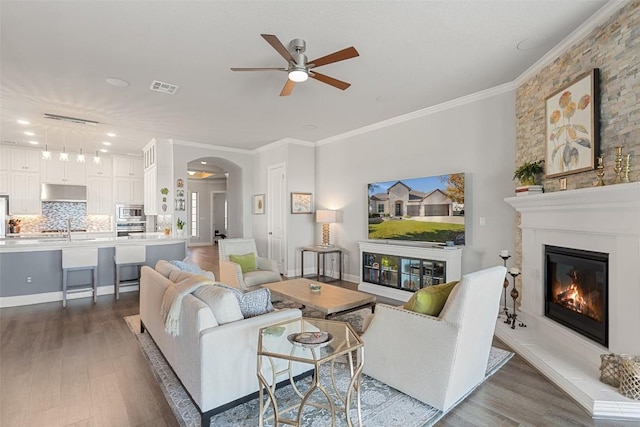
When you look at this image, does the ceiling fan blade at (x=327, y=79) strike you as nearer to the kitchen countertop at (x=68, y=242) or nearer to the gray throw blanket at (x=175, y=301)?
the gray throw blanket at (x=175, y=301)

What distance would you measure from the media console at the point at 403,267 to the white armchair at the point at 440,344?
2.02 meters

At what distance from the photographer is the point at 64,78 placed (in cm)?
368

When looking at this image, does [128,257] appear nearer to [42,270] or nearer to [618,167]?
[42,270]

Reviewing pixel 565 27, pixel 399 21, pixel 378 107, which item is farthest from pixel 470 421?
pixel 378 107

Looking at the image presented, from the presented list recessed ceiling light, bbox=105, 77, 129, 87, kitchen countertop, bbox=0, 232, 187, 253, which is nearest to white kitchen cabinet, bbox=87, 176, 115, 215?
kitchen countertop, bbox=0, 232, 187, 253

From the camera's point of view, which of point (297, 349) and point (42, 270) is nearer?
point (297, 349)

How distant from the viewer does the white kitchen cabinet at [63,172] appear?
7.51m

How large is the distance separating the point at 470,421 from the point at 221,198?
40.2 ft

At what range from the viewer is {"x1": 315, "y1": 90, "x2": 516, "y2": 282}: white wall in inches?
158

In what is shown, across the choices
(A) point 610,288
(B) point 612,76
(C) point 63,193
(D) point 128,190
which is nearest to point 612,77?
(B) point 612,76

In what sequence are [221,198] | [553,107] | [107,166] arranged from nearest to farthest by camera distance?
[553,107]
[107,166]
[221,198]

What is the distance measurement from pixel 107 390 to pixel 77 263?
123 inches

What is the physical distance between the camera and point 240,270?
427 centimetres

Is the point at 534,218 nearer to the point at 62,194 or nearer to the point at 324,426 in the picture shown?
the point at 324,426
